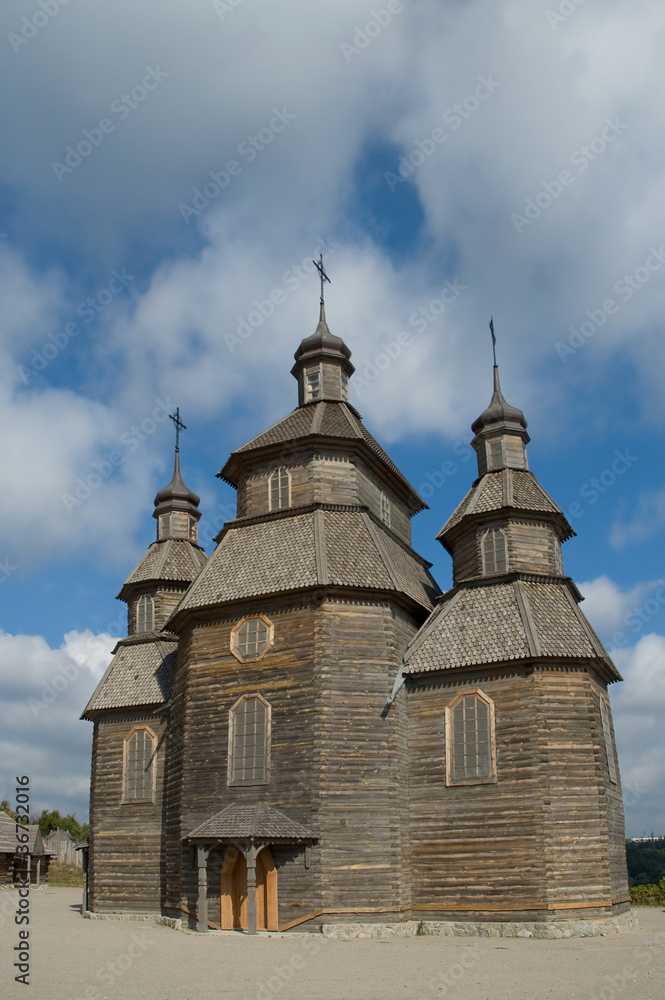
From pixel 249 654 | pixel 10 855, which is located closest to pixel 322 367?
→ pixel 249 654

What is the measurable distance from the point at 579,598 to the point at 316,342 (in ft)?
41.8

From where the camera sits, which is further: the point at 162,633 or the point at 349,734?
the point at 162,633

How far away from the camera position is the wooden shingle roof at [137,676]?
1143 inches

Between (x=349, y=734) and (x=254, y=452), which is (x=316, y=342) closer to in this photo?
(x=254, y=452)

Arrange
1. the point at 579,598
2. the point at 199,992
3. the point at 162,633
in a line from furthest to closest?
the point at 162,633 < the point at 579,598 < the point at 199,992

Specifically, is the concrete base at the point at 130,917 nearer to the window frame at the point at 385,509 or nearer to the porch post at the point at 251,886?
the porch post at the point at 251,886

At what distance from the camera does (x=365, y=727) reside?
21984 millimetres

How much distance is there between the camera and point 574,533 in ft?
89.7

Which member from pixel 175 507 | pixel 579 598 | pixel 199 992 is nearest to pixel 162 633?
pixel 175 507

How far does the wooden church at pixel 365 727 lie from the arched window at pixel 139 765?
A: 0.30ft

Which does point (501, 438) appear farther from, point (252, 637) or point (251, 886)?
point (251, 886)

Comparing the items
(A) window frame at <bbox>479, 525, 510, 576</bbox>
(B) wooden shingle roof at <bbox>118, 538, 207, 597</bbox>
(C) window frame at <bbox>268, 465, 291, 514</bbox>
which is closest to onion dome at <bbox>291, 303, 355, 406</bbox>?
(C) window frame at <bbox>268, 465, 291, 514</bbox>

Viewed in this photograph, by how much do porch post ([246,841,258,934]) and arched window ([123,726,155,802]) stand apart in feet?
27.7

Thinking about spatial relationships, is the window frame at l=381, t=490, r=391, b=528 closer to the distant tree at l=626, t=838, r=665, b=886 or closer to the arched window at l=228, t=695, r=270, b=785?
the arched window at l=228, t=695, r=270, b=785
